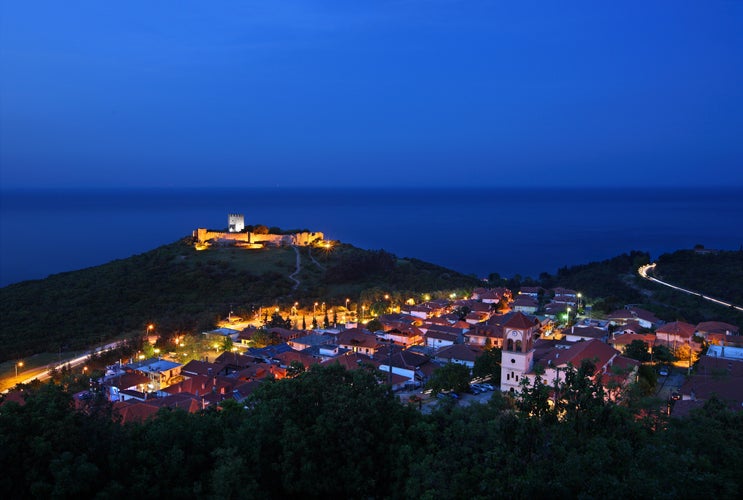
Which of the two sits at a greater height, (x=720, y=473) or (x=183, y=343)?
(x=720, y=473)

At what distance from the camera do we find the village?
719 inches

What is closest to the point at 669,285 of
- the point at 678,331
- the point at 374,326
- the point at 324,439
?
the point at 678,331

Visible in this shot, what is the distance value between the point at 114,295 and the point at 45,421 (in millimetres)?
36536

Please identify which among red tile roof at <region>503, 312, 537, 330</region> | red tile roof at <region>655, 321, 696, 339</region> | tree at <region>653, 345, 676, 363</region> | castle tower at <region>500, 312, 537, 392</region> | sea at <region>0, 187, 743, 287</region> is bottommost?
sea at <region>0, 187, 743, 287</region>

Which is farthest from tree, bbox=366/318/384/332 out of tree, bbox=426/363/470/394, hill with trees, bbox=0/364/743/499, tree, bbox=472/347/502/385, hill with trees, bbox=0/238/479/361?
hill with trees, bbox=0/364/743/499

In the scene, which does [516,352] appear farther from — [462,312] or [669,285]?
[669,285]

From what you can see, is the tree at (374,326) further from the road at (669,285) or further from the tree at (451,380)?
the road at (669,285)

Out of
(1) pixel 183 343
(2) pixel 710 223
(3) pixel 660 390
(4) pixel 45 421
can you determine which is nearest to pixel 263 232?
(1) pixel 183 343

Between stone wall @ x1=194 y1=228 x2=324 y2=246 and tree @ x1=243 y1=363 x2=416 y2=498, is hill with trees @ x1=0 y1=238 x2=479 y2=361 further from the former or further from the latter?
tree @ x1=243 y1=363 x2=416 y2=498

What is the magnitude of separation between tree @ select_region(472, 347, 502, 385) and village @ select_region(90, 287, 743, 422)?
75 millimetres

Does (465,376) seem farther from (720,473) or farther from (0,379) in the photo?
(0,379)

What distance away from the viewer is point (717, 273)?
49.3 meters

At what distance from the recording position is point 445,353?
25.2 meters

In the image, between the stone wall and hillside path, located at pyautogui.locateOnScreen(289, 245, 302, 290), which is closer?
hillside path, located at pyautogui.locateOnScreen(289, 245, 302, 290)
